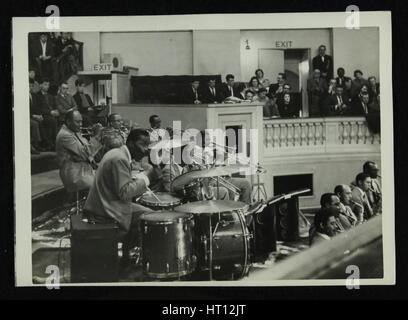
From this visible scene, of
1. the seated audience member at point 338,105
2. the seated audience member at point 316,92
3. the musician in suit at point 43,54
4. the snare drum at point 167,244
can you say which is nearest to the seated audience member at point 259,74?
the seated audience member at point 316,92

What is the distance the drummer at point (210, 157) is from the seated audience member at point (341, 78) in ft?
2.13

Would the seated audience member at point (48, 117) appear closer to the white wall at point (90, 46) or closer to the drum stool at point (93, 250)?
the white wall at point (90, 46)

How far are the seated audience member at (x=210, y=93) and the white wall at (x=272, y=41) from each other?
5.8 inches

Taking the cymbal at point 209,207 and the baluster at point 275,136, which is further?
the baluster at point 275,136

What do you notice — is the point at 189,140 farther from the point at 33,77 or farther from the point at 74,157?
the point at 33,77

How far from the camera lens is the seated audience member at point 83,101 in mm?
2750

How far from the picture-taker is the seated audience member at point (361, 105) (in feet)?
9.20

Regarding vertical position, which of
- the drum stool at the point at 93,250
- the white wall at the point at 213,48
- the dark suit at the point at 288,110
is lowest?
the drum stool at the point at 93,250

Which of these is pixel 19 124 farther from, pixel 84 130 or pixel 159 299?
pixel 159 299

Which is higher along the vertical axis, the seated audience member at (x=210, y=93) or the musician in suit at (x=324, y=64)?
the musician in suit at (x=324, y=64)

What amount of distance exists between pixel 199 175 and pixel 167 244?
1.16ft

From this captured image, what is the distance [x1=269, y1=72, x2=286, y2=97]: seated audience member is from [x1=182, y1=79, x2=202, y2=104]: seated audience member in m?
0.35

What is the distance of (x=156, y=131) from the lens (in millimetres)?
2762

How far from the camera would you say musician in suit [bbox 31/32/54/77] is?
2762 mm
